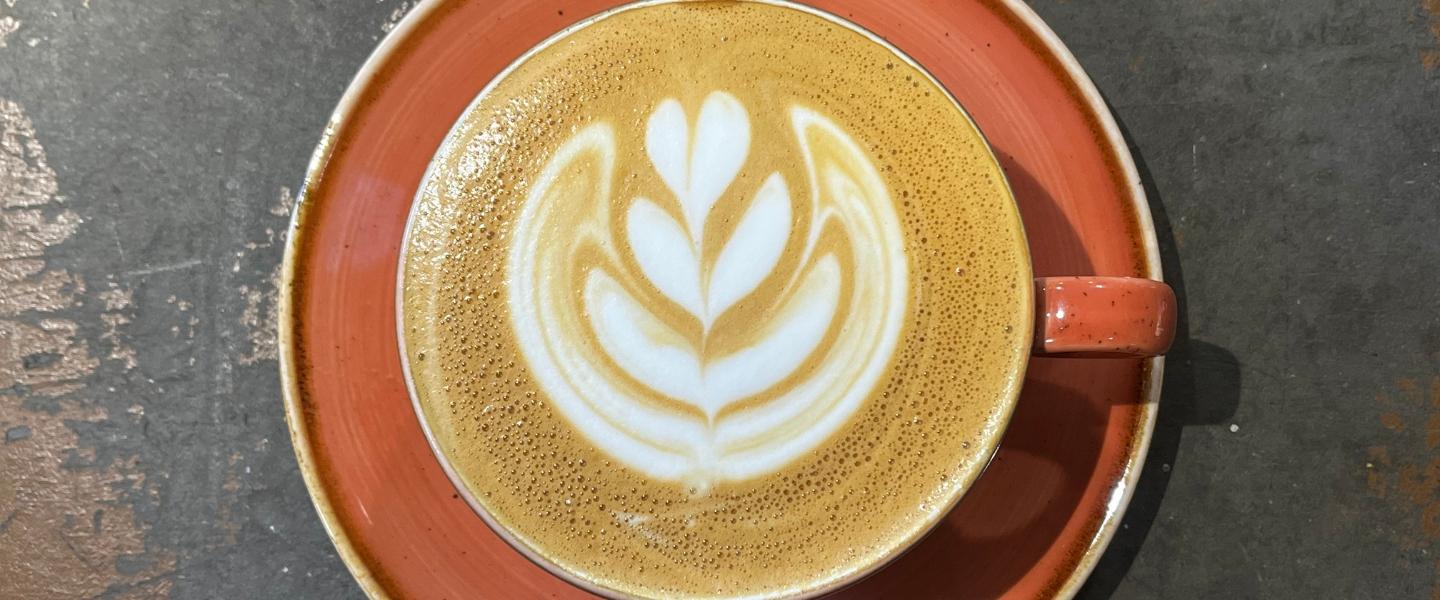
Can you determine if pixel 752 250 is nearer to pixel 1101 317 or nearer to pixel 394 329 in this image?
pixel 1101 317

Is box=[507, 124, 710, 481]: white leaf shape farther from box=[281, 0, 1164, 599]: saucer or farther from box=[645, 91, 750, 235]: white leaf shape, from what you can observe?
box=[281, 0, 1164, 599]: saucer

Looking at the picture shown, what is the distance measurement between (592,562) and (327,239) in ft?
1.63

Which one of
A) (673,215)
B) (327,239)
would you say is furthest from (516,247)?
(327,239)

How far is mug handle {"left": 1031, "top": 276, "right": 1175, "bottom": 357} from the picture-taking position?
801 millimetres

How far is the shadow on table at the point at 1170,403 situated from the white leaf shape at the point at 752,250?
26.1 inches

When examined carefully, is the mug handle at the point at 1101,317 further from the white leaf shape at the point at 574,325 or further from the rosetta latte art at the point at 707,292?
the white leaf shape at the point at 574,325

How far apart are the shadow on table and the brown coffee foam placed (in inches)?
21.2

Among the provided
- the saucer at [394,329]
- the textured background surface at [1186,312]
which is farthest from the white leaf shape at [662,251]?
the textured background surface at [1186,312]

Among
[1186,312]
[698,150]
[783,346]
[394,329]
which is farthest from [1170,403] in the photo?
[394,329]

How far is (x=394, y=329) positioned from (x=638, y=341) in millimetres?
347

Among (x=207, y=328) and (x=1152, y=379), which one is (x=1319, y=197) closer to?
(x=1152, y=379)

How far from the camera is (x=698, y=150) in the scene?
83 cm

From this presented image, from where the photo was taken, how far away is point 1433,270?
47.5 inches

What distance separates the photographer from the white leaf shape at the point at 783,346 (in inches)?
32.4
